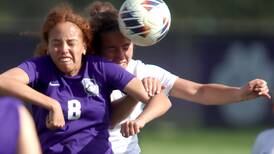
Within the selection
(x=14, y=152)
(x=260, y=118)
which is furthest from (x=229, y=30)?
(x=14, y=152)

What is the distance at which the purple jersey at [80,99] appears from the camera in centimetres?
566

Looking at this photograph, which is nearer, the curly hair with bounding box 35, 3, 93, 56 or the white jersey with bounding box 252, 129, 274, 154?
the white jersey with bounding box 252, 129, 274, 154

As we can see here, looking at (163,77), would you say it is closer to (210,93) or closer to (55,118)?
(210,93)

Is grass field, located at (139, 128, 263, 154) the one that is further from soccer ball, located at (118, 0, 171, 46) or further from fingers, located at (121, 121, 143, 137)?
fingers, located at (121, 121, 143, 137)

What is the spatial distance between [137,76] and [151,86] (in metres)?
0.39

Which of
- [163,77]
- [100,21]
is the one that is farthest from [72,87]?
[163,77]

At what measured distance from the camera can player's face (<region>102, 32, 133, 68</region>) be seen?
6.05 metres

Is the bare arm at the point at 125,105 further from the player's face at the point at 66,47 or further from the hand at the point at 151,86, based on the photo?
the player's face at the point at 66,47

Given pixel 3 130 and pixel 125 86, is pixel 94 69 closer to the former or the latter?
pixel 125 86

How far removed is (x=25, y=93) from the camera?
559 cm

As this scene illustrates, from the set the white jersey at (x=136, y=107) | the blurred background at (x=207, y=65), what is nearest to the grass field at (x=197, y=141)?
the blurred background at (x=207, y=65)

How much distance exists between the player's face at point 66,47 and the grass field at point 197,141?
360 inches

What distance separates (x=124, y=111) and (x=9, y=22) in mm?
14039

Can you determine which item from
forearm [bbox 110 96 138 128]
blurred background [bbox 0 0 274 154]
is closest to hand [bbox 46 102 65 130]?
forearm [bbox 110 96 138 128]
